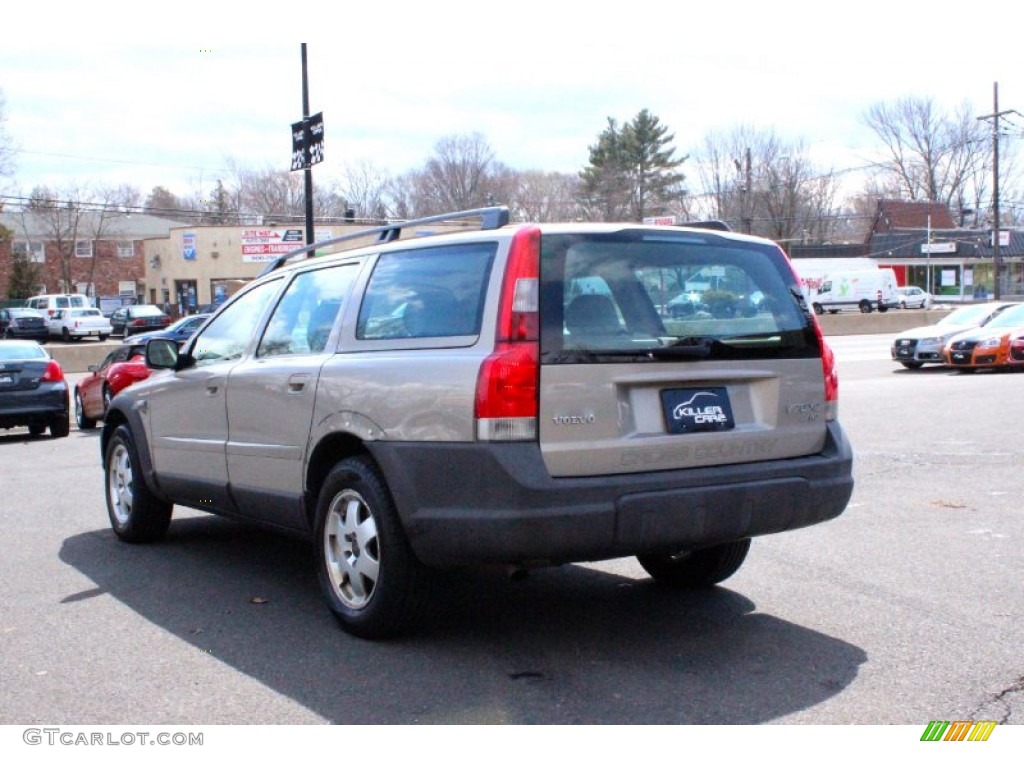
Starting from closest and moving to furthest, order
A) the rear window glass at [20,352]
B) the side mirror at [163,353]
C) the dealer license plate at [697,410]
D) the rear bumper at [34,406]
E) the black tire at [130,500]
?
the dealer license plate at [697,410], the side mirror at [163,353], the black tire at [130,500], the rear bumper at [34,406], the rear window glass at [20,352]

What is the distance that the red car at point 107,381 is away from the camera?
623 inches

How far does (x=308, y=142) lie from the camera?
848 inches

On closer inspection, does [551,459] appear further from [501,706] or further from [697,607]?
[697,607]

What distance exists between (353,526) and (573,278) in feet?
5.06

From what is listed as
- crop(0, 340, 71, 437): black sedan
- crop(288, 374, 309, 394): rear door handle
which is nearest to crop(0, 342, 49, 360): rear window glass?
crop(0, 340, 71, 437): black sedan

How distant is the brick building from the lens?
74562mm

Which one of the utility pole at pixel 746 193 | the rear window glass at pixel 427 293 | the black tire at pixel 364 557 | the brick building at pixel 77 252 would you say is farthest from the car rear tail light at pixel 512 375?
the brick building at pixel 77 252

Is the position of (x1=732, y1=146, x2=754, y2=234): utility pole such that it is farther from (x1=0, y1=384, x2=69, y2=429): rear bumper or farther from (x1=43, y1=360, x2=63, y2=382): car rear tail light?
(x1=0, y1=384, x2=69, y2=429): rear bumper

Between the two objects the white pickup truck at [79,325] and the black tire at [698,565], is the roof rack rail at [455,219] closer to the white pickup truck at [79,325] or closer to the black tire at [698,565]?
the black tire at [698,565]

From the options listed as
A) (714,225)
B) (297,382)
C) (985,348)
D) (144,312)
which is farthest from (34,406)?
(144,312)

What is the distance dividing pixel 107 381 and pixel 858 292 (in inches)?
1845

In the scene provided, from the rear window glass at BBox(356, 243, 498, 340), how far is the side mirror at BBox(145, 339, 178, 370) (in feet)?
6.81

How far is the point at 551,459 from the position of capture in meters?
4.49

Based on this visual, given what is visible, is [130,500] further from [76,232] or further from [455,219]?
[76,232]
